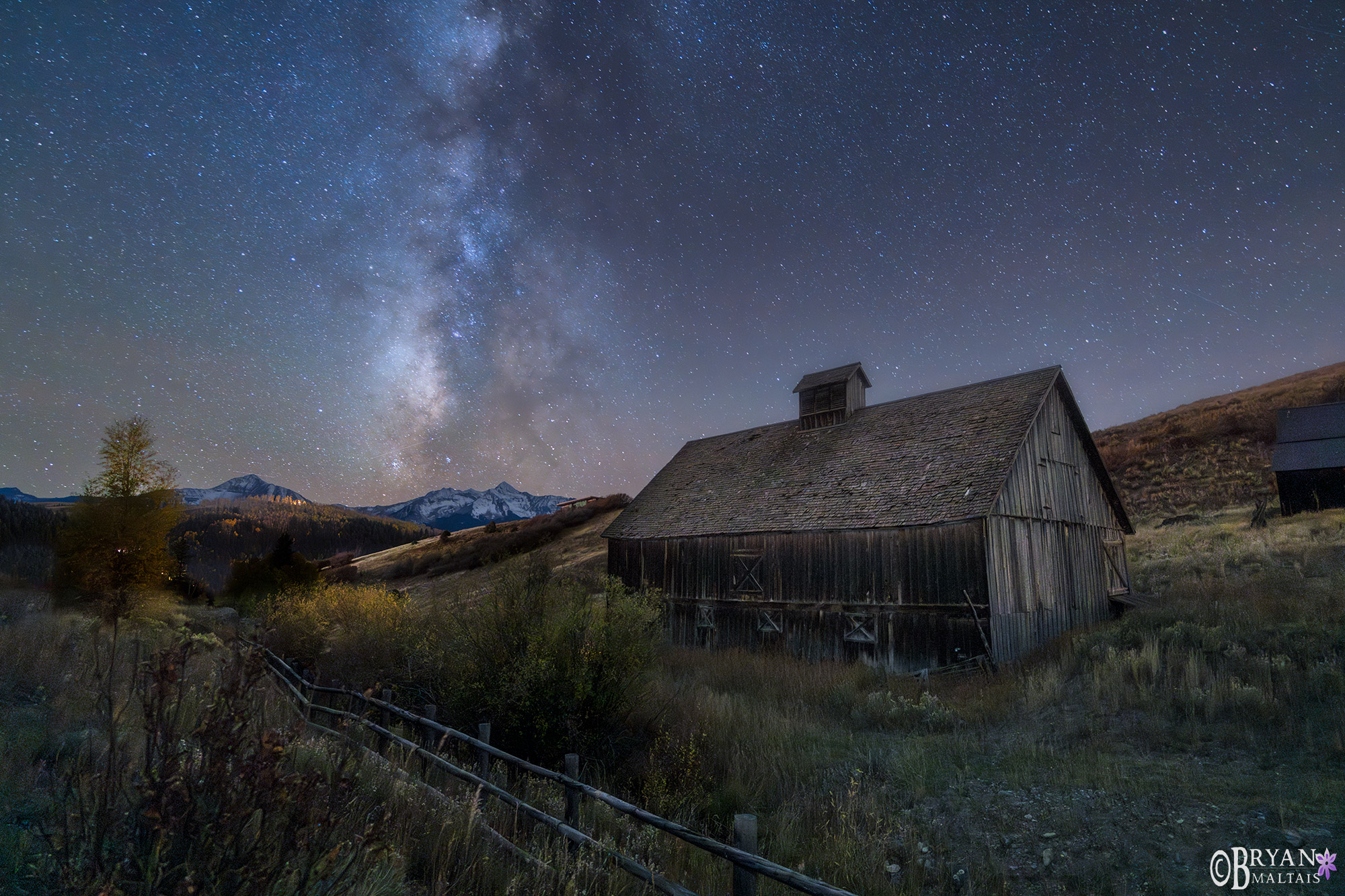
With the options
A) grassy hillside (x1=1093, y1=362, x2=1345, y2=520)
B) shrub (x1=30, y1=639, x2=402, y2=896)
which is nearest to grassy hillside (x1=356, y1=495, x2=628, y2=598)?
shrub (x1=30, y1=639, x2=402, y2=896)

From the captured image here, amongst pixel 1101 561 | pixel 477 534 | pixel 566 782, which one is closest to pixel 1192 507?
pixel 1101 561

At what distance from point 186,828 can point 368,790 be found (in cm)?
268

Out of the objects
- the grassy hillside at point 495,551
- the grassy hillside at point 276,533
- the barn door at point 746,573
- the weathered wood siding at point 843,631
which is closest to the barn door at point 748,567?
the barn door at point 746,573

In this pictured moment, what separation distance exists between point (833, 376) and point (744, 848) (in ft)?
70.6

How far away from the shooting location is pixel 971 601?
15.1 m

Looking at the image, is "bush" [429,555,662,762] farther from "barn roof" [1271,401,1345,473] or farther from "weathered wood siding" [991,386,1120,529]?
"barn roof" [1271,401,1345,473]

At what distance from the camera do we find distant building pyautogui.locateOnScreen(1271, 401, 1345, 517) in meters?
29.5

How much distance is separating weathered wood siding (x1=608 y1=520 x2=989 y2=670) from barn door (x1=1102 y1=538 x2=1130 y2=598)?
901cm

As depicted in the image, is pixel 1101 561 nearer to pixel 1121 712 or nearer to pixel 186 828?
pixel 1121 712

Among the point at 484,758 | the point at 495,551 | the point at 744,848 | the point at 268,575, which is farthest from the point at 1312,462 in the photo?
the point at 268,575

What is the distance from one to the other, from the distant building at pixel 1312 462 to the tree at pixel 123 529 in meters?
48.6

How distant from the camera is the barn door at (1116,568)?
2106 centimetres

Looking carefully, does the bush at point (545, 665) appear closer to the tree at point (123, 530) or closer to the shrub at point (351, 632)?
the shrub at point (351, 632)

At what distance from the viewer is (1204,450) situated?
45125 mm
